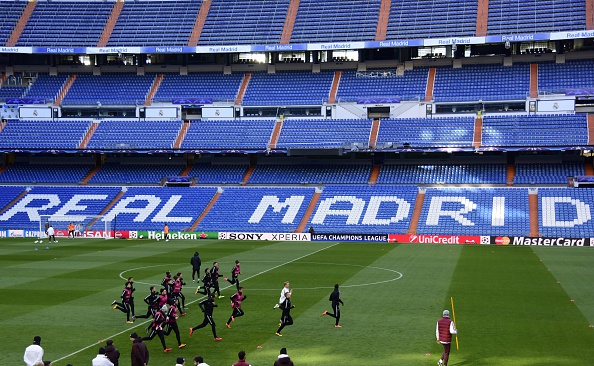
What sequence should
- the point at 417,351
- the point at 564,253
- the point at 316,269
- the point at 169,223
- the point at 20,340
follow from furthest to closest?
1. the point at 169,223
2. the point at 564,253
3. the point at 316,269
4. the point at 20,340
5. the point at 417,351

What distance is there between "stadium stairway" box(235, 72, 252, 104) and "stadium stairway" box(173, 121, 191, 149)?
6237 millimetres

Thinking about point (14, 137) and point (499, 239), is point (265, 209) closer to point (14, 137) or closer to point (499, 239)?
point (499, 239)

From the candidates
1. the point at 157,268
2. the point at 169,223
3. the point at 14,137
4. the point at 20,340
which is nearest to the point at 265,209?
the point at 169,223

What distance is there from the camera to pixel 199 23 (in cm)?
7900

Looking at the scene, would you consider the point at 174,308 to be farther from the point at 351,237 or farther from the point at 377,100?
the point at 377,100

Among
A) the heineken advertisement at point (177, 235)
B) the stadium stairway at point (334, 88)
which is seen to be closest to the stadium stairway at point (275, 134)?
the stadium stairway at point (334, 88)

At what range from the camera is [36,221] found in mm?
61188

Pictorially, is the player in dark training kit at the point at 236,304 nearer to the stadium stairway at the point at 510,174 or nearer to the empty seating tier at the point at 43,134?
the stadium stairway at the point at 510,174

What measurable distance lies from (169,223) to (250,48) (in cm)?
2428

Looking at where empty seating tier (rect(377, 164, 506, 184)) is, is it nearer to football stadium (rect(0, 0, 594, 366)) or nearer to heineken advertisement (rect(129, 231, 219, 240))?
football stadium (rect(0, 0, 594, 366))

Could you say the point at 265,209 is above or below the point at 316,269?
above

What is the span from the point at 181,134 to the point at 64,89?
1763 cm

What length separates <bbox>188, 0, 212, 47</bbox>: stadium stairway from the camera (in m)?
76.4

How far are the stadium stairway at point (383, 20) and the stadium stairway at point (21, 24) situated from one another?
42863 millimetres
